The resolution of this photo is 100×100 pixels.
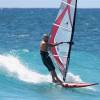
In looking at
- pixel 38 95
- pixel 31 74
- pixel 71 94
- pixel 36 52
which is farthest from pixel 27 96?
pixel 36 52

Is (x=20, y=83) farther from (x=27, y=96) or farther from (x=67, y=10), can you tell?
(x=67, y=10)

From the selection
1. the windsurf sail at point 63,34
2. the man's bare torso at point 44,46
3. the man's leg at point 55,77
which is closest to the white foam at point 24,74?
the man's leg at point 55,77

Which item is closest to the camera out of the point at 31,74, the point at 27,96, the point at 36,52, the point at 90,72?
the point at 27,96

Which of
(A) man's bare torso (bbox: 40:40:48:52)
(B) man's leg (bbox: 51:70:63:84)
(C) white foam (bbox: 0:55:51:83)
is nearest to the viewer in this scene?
(A) man's bare torso (bbox: 40:40:48:52)

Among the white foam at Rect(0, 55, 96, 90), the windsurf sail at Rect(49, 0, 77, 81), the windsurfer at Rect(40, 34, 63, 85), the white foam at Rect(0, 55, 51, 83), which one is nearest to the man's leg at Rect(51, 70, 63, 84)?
the windsurfer at Rect(40, 34, 63, 85)

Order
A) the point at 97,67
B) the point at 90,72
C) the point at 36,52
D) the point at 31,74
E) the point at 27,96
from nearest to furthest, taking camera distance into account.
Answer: the point at 27,96 → the point at 31,74 → the point at 90,72 → the point at 97,67 → the point at 36,52

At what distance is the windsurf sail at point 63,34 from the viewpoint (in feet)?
51.4

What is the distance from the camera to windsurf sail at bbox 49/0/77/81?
1566cm

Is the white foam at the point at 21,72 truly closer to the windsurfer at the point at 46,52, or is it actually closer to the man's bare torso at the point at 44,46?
the windsurfer at the point at 46,52

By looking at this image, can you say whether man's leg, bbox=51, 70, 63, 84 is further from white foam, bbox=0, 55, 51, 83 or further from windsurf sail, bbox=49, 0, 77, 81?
white foam, bbox=0, 55, 51, 83

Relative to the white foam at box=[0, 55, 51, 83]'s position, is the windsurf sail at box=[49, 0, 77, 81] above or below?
above

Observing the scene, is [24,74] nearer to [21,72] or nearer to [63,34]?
[21,72]

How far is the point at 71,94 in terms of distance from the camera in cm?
1612

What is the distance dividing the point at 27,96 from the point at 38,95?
38cm
